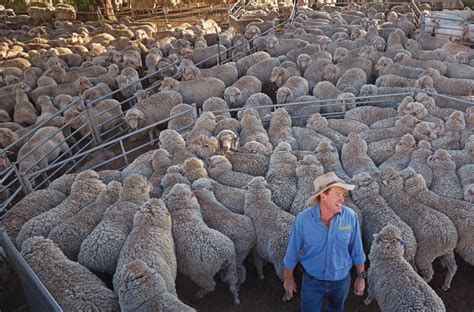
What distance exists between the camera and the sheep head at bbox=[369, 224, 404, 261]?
13.9 ft

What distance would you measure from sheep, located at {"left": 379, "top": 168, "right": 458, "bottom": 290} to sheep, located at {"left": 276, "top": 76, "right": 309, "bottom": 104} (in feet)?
14.1

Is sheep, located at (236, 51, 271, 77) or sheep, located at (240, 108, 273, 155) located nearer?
sheep, located at (240, 108, 273, 155)

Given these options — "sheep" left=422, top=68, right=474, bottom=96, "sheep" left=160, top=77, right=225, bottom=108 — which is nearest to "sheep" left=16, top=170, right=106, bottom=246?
"sheep" left=160, top=77, right=225, bottom=108

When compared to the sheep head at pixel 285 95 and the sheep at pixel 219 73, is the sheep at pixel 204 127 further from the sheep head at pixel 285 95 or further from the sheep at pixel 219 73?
the sheep at pixel 219 73

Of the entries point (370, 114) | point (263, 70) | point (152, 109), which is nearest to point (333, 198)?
point (370, 114)

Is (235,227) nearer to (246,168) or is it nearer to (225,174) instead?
(225,174)

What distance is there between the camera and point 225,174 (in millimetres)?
6484

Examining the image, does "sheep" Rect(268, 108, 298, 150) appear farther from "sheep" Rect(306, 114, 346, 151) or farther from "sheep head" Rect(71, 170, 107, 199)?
"sheep head" Rect(71, 170, 107, 199)

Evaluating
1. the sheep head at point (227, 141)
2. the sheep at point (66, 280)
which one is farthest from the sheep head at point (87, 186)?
the sheep head at point (227, 141)

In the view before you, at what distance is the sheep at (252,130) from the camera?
7504 mm

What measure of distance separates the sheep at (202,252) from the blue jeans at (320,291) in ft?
3.54

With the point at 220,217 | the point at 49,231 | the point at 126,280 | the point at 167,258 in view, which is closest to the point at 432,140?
the point at 220,217

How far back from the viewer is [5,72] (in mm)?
12258

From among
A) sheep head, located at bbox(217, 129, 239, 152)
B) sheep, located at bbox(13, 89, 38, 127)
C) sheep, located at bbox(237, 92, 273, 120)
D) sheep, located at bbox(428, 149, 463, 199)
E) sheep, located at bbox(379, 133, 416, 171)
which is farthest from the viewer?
sheep, located at bbox(13, 89, 38, 127)
